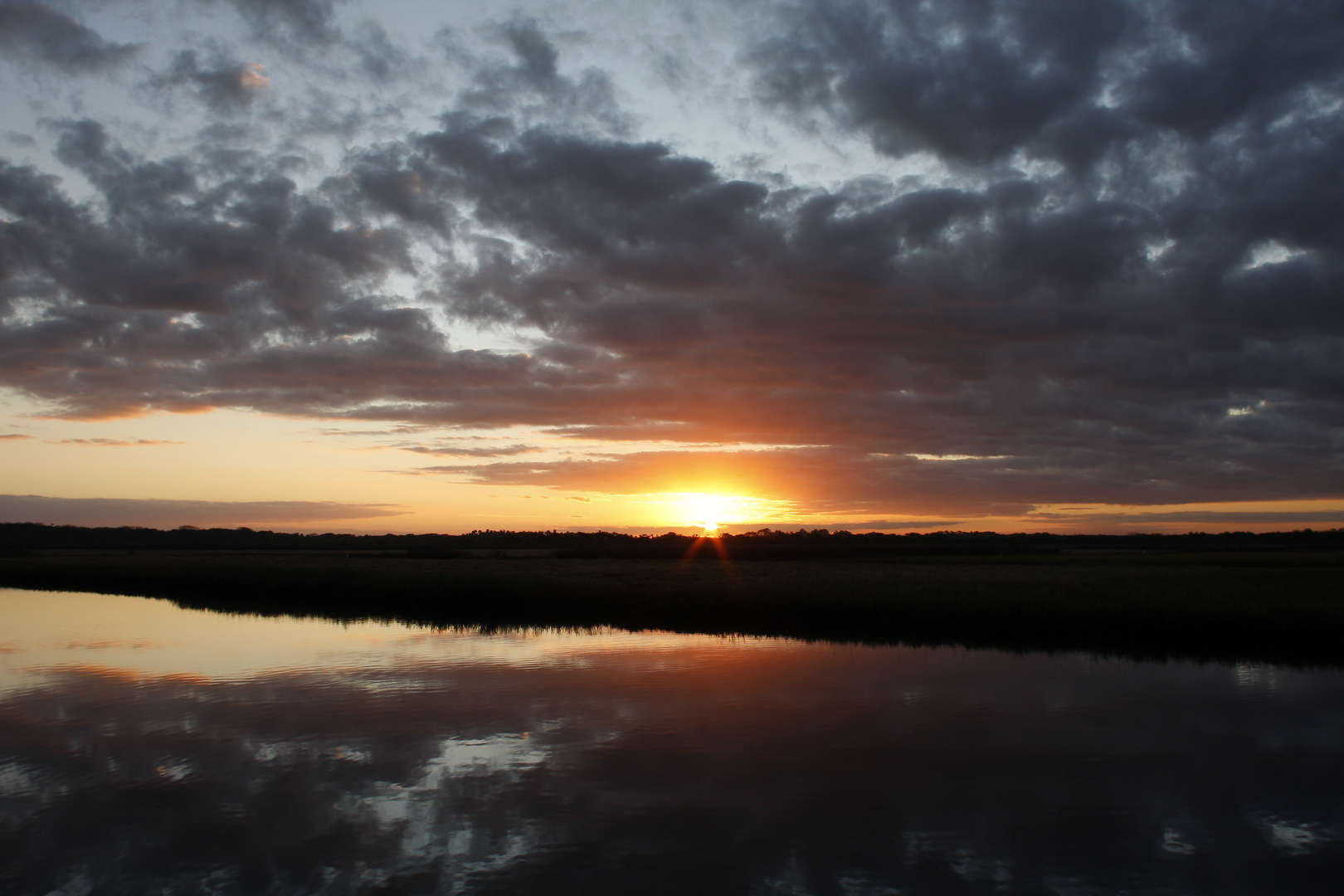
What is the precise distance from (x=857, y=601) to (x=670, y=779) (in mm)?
22260

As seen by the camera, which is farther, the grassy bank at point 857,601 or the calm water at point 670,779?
the grassy bank at point 857,601

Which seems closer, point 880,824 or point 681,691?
point 880,824

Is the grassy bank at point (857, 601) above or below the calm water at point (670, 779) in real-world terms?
above

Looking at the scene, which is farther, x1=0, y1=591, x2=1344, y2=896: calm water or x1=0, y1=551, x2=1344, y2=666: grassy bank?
x1=0, y1=551, x2=1344, y2=666: grassy bank

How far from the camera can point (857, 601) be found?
111ft

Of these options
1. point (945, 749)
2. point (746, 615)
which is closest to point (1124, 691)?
point (945, 749)

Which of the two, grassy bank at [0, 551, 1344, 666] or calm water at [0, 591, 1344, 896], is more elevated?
grassy bank at [0, 551, 1344, 666]

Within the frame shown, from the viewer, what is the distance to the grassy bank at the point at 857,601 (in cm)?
2714

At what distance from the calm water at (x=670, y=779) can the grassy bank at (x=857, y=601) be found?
513 centimetres

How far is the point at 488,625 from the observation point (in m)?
34.0

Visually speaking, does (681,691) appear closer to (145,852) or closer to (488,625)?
(145,852)

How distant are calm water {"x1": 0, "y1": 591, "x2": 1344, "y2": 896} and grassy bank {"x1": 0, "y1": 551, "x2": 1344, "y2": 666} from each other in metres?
5.13

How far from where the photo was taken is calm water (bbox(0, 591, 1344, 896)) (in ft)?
31.6

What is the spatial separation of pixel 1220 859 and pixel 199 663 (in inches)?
959
